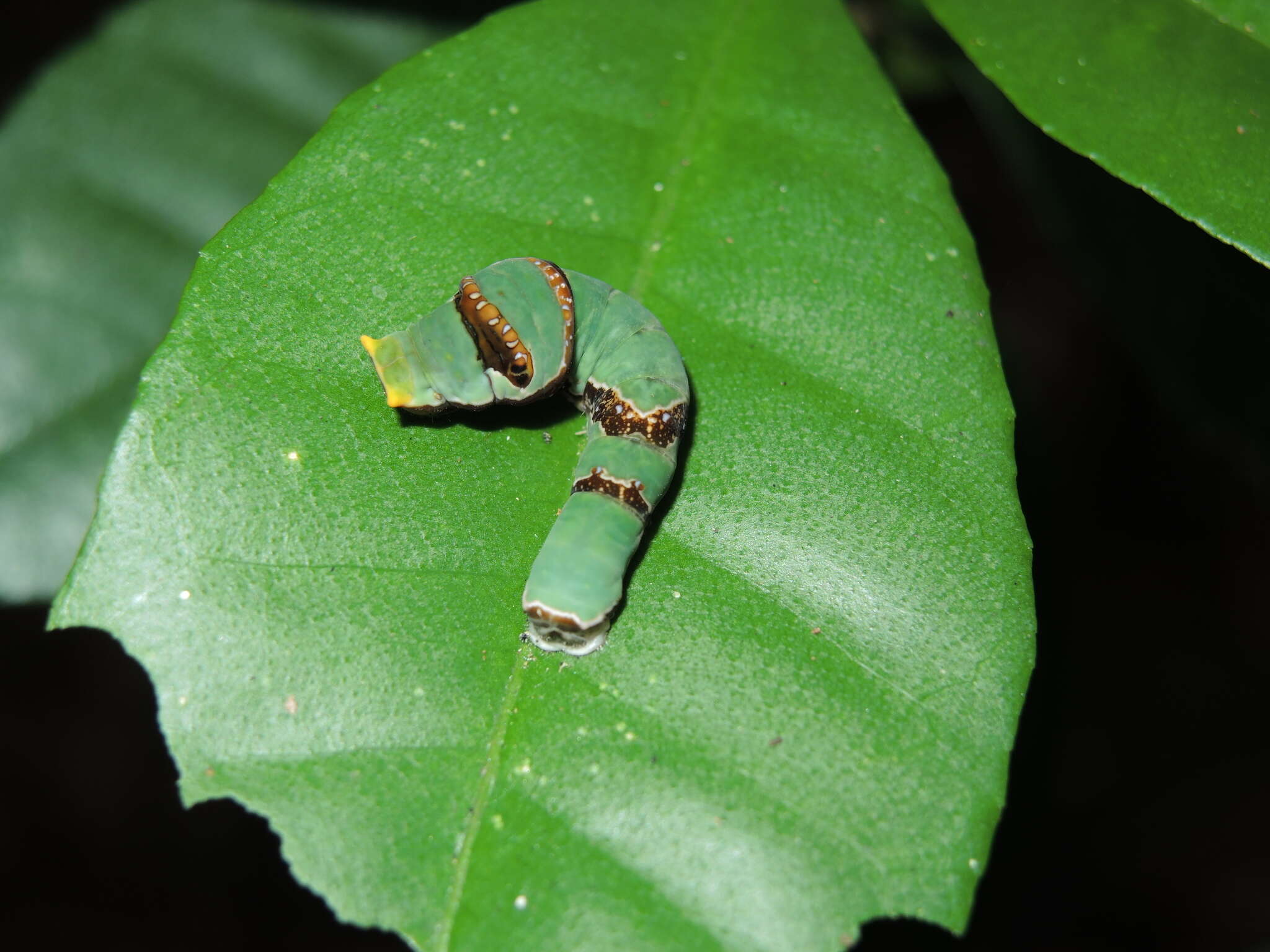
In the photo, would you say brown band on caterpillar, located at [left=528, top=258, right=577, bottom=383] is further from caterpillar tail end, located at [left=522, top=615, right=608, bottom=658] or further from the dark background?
the dark background

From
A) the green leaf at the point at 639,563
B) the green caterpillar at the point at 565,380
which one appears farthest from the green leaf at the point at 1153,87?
the green caterpillar at the point at 565,380

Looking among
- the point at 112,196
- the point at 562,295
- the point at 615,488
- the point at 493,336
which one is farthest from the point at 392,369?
the point at 112,196

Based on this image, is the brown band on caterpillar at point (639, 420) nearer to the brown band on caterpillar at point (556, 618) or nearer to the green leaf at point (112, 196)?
the brown band on caterpillar at point (556, 618)

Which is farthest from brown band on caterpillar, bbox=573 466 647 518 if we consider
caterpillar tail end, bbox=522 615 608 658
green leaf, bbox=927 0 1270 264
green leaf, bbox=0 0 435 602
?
green leaf, bbox=0 0 435 602

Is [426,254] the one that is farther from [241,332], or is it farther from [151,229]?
[151,229]

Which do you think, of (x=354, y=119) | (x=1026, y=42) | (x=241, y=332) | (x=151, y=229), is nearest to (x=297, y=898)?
(x=151, y=229)

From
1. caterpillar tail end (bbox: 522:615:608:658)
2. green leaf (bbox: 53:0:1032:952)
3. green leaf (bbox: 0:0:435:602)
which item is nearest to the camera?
green leaf (bbox: 53:0:1032:952)

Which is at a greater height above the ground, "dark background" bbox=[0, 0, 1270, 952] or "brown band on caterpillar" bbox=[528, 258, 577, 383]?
"brown band on caterpillar" bbox=[528, 258, 577, 383]
